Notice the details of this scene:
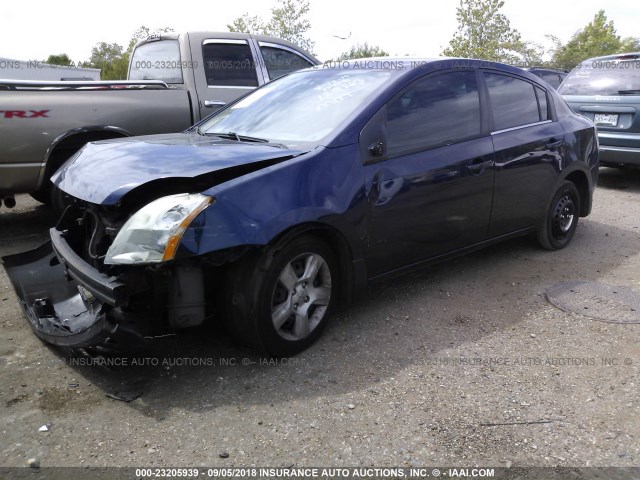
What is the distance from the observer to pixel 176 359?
331cm

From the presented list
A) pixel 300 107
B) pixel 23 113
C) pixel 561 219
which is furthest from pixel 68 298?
pixel 561 219

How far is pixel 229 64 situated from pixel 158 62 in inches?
38.2

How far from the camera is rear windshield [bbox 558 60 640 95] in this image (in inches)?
315

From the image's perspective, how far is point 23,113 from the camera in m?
5.05

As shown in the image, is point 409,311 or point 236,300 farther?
point 409,311

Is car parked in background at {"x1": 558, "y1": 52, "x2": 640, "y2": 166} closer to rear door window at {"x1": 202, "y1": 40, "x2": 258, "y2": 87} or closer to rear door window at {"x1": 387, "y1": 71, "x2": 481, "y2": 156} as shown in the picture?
rear door window at {"x1": 387, "y1": 71, "x2": 481, "y2": 156}

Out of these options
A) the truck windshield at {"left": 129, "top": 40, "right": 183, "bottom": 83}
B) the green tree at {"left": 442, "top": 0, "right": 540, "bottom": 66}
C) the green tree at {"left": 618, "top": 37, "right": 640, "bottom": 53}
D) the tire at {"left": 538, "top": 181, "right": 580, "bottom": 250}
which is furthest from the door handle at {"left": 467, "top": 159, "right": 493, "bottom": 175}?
the green tree at {"left": 618, "top": 37, "right": 640, "bottom": 53}

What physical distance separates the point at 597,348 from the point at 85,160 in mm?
3458

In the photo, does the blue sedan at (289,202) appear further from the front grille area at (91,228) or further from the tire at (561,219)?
the tire at (561,219)

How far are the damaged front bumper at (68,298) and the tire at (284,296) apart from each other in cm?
56

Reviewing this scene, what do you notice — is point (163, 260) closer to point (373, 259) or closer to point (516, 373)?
point (373, 259)

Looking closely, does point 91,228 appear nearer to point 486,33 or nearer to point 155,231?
point 155,231

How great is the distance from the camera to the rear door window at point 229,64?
6.46 m

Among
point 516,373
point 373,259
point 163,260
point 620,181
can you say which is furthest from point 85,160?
point 620,181
